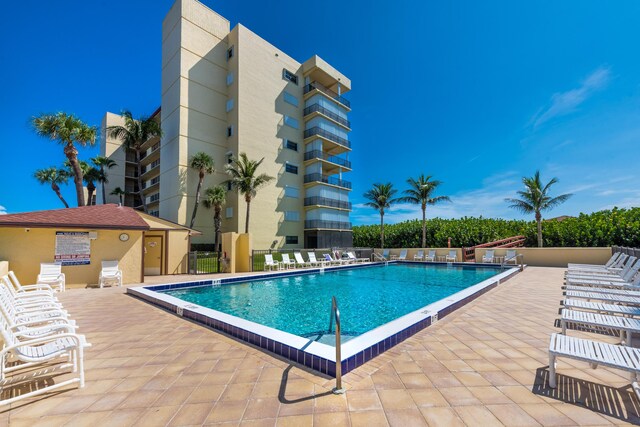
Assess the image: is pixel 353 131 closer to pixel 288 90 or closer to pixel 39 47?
pixel 288 90

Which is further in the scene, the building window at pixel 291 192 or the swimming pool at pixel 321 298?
the building window at pixel 291 192

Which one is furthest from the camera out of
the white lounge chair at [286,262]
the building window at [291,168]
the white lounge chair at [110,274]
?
the building window at [291,168]

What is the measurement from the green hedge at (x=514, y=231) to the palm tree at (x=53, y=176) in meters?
35.5

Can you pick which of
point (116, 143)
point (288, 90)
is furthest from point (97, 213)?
point (116, 143)

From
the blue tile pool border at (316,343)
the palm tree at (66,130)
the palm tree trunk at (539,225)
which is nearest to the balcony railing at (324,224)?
the palm tree trunk at (539,225)

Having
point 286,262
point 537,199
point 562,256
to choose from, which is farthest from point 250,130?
point 537,199

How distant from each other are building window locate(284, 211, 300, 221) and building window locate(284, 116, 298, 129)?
9.31m

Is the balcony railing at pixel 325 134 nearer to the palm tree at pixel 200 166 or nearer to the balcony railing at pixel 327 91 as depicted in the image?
the balcony railing at pixel 327 91

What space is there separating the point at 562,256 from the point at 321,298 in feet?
47.5

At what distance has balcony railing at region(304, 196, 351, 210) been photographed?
2839cm

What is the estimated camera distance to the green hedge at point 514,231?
55.5 ft

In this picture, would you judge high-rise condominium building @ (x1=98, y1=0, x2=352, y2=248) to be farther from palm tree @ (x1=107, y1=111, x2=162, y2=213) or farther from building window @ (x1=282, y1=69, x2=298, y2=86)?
palm tree @ (x1=107, y1=111, x2=162, y2=213)

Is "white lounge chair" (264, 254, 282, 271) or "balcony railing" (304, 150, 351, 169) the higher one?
"balcony railing" (304, 150, 351, 169)

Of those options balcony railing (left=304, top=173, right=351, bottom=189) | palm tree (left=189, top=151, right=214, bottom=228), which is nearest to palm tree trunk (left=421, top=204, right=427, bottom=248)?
balcony railing (left=304, top=173, right=351, bottom=189)
